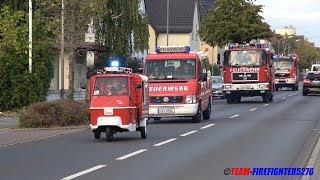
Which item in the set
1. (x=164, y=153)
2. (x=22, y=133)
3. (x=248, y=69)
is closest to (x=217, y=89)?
(x=248, y=69)

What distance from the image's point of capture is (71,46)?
103 feet

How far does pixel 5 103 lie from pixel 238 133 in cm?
1664

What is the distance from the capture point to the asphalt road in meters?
13.0

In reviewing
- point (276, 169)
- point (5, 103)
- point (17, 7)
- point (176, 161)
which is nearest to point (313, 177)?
point (276, 169)

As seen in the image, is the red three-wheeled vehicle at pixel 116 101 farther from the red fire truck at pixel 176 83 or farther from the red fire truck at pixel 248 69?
the red fire truck at pixel 248 69

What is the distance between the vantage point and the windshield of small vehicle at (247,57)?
135 ft

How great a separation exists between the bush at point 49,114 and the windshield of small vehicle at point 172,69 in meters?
3.16

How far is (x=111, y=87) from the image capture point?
1973cm

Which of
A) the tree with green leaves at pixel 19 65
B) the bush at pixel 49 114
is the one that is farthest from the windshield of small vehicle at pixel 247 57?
the bush at pixel 49 114

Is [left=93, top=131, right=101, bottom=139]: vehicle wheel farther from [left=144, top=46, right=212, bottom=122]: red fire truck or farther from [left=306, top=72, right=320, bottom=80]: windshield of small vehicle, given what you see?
[left=306, top=72, right=320, bottom=80]: windshield of small vehicle

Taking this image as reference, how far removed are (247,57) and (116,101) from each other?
2286 cm

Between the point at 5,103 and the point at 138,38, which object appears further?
the point at 138,38

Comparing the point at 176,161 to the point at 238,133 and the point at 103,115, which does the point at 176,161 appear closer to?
the point at 103,115

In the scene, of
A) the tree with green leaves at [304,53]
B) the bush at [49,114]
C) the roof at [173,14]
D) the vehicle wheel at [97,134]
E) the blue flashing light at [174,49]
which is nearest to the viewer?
the vehicle wheel at [97,134]
